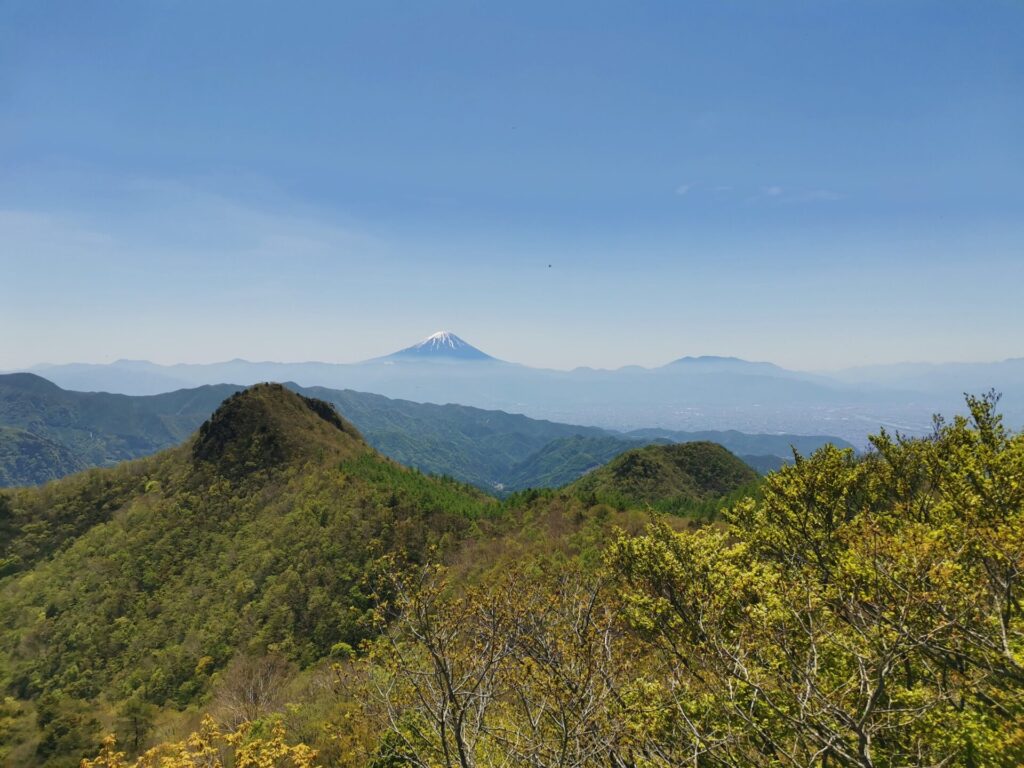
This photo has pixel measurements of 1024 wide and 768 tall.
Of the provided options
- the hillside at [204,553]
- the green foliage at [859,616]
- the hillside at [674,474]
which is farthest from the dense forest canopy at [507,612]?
the hillside at [674,474]

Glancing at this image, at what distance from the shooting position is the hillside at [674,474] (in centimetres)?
13200

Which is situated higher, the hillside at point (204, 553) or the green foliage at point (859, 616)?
the green foliage at point (859, 616)

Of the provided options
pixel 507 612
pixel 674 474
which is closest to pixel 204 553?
pixel 507 612

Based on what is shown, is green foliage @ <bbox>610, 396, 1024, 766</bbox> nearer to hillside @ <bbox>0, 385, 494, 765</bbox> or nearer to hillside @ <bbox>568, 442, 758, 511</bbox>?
hillside @ <bbox>0, 385, 494, 765</bbox>

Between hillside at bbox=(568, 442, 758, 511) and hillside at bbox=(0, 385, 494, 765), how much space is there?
1896 inches

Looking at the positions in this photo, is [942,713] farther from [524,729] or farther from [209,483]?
[209,483]

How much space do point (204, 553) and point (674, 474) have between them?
11999 cm

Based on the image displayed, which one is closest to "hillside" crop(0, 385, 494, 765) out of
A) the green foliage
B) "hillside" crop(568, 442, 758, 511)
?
the green foliage

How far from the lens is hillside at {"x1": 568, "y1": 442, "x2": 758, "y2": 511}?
132 metres

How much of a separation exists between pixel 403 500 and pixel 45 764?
168 ft

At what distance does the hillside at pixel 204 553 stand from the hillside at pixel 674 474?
4816 cm

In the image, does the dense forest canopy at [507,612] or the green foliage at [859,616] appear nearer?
the green foliage at [859,616]

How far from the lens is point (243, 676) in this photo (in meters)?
54.4

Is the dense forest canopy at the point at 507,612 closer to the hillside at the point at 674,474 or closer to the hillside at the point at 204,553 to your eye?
the hillside at the point at 204,553
